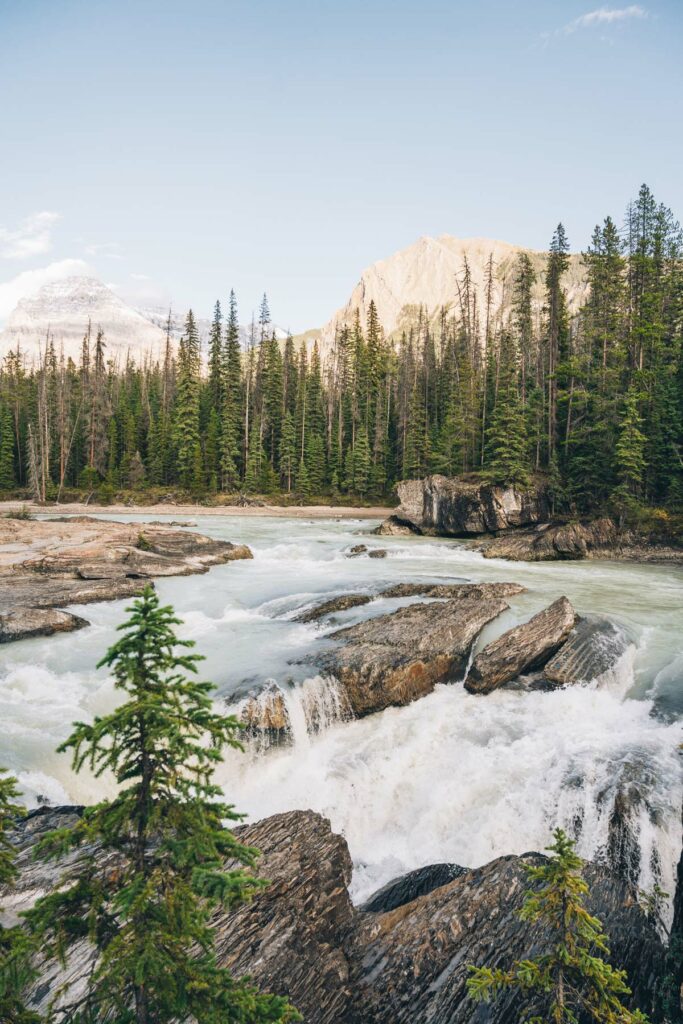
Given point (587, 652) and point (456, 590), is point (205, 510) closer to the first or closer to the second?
point (456, 590)

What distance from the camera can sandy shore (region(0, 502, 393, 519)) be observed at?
168 ft

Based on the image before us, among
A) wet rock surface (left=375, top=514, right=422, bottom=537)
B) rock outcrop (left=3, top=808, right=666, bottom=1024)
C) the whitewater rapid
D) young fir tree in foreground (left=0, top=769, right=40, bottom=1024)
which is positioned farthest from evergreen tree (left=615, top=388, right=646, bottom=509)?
young fir tree in foreground (left=0, top=769, right=40, bottom=1024)

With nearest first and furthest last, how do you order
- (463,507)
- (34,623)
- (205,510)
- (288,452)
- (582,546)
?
(34,623) < (582,546) < (463,507) < (205,510) < (288,452)

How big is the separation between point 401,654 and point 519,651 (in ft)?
9.14

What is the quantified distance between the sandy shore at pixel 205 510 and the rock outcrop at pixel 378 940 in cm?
4553

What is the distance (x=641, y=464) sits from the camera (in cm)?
3191

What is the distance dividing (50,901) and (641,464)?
34.9m

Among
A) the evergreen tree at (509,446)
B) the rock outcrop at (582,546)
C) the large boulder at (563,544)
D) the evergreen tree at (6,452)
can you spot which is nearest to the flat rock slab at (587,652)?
the large boulder at (563,544)

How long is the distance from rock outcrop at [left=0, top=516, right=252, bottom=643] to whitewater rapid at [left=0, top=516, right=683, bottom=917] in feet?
3.58

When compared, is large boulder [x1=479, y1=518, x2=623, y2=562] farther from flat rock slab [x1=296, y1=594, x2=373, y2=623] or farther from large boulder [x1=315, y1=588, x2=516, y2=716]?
large boulder [x1=315, y1=588, x2=516, y2=716]

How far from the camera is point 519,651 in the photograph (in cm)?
1296

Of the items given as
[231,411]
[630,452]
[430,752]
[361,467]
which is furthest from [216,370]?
[430,752]

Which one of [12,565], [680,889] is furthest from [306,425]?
[680,889]

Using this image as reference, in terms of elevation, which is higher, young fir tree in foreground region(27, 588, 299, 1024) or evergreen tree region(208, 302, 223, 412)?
evergreen tree region(208, 302, 223, 412)
